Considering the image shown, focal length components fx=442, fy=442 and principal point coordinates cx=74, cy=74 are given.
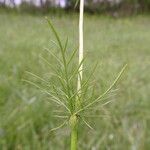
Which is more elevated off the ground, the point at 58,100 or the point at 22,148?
the point at 58,100

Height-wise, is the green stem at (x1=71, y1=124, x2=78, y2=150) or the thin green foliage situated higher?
the thin green foliage

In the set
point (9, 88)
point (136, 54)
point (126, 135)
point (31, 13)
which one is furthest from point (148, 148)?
point (31, 13)

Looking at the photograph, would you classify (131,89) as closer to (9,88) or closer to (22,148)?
(9,88)

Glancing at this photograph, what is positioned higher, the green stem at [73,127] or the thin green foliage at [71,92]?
the thin green foliage at [71,92]

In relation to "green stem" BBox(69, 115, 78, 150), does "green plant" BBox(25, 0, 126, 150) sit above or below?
above

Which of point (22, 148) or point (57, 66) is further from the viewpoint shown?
point (22, 148)

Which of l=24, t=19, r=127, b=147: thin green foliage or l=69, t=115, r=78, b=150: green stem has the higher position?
l=24, t=19, r=127, b=147: thin green foliage

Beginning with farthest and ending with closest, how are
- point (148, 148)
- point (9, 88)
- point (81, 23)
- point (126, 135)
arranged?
point (9, 88)
point (126, 135)
point (148, 148)
point (81, 23)

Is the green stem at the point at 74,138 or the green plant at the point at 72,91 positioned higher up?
the green plant at the point at 72,91

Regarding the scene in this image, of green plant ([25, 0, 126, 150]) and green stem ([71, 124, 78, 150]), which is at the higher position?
green plant ([25, 0, 126, 150])

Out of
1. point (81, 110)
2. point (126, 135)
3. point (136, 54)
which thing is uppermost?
point (81, 110)

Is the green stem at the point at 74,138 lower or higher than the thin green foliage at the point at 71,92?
lower
